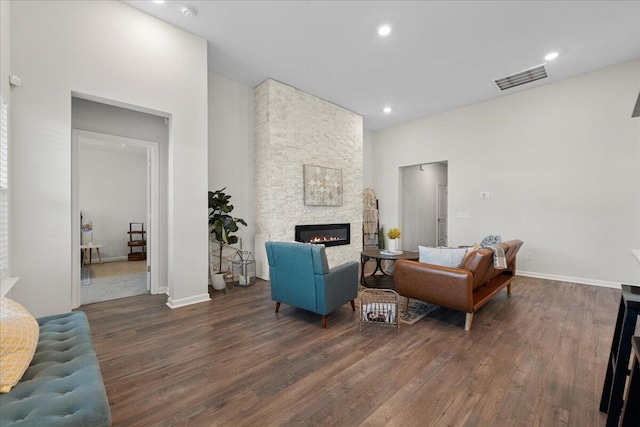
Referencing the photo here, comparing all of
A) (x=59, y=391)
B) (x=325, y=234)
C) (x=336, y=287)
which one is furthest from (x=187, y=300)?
(x=325, y=234)

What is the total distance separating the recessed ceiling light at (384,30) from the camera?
3.46 metres

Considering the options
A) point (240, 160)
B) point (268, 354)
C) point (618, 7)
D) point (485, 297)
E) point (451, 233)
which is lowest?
point (268, 354)

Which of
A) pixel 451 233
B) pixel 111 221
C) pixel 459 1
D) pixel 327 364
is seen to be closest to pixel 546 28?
pixel 459 1

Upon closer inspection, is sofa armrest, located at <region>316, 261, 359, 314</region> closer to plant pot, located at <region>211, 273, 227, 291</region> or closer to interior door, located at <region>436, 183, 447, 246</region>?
plant pot, located at <region>211, 273, 227, 291</region>

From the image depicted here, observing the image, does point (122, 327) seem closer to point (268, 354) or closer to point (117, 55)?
point (268, 354)

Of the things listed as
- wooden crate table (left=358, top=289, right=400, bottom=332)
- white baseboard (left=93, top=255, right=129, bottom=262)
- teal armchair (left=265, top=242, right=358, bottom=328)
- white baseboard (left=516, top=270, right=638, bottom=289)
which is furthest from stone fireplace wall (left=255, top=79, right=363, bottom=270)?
white baseboard (left=93, top=255, right=129, bottom=262)

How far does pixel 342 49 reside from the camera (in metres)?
3.97

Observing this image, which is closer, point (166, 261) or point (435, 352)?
point (435, 352)

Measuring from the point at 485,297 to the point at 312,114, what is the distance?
4.29 meters

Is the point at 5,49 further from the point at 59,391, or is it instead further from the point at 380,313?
the point at 380,313

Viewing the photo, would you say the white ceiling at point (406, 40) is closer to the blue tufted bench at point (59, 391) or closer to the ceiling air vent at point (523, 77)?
the ceiling air vent at point (523, 77)

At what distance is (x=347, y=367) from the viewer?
2135 mm

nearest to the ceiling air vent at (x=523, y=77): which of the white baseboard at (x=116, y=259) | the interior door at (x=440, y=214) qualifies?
the interior door at (x=440, y=214)

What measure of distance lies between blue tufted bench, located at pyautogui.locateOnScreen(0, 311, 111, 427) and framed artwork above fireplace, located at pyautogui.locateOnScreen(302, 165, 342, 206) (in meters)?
4.04
